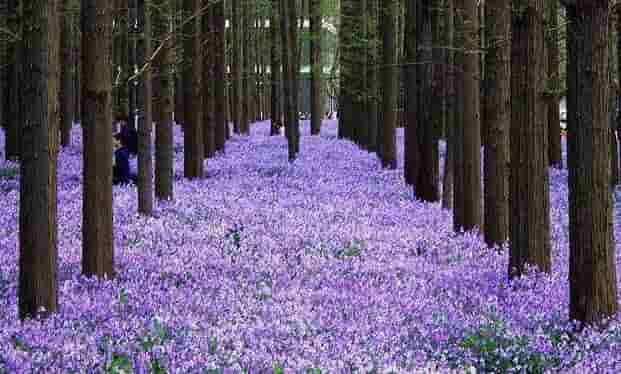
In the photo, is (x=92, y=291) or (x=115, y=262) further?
(x=115, y=262)

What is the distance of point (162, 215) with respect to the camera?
547 inches

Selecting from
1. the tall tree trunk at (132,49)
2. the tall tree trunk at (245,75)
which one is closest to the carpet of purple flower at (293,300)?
the tall tree trunk at (132,49)

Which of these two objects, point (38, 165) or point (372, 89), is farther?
point (372, 89)

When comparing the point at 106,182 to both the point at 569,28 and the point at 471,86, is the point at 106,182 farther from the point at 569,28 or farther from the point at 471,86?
the point at 471,86

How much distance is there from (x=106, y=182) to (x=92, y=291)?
1.50 m

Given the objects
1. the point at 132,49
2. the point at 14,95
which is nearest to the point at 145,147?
the point at 14,95

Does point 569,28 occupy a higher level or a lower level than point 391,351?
higher

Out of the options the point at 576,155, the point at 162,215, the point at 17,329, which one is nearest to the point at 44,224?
the point at 17,329

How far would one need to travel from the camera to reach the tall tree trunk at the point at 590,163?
7.06 m

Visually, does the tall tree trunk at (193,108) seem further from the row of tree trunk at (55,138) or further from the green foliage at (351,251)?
the green foliage at (351,251)

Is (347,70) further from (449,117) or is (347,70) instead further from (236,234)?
(236,234)

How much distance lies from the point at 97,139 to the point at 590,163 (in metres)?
5.62

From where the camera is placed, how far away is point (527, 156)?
9.38 metres

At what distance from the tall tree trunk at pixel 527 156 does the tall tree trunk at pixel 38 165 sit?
17.2ft
